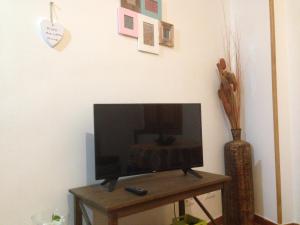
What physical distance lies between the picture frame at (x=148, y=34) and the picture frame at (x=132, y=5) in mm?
55

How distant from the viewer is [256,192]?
98.5 inches

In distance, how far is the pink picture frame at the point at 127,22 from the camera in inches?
71.2

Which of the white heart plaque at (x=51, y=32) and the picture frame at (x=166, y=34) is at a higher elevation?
the picture frame at (x=166, y=34)

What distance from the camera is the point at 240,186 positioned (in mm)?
2287

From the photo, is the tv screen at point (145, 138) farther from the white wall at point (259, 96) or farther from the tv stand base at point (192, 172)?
the white wall at point (259, 96)

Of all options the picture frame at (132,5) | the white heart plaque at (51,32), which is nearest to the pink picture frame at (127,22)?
the picture frame at (132,5)

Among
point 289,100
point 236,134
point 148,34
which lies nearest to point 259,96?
point 289,100

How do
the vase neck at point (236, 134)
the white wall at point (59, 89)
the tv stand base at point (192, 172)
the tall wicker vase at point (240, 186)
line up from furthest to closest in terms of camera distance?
1. the vase neck at point (236, 134)
2. the tall wicker vase at point (240, 186)
3. the tv stand base at point (192, 172)
4. the white wall at point (59, 89)

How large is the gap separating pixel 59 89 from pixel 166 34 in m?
1.01

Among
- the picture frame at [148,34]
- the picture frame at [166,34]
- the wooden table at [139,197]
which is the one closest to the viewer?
the wooden table at [139,197]

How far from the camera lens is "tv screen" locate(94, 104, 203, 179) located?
151 cm

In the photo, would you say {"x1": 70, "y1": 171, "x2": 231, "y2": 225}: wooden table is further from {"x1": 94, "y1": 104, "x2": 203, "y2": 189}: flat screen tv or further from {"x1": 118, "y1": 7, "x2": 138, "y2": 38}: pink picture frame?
{"x1": 118, "y1": 7, "x2": 138, "y2": 38}: pink picture frame

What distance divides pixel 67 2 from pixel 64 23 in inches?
5.3

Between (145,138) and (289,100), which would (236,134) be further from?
(145,138)
